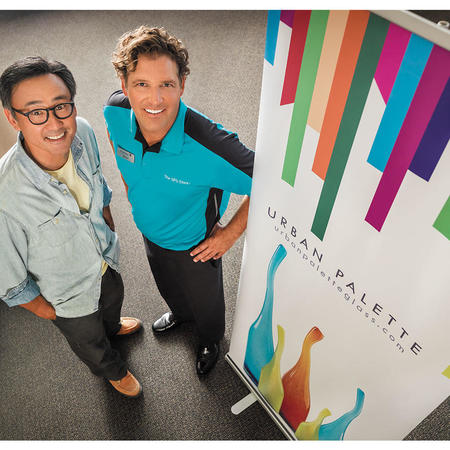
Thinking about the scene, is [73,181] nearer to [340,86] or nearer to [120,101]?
[120,101]

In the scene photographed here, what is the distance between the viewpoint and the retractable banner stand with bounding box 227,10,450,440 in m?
0.81

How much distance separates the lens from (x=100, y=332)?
6.46 feet

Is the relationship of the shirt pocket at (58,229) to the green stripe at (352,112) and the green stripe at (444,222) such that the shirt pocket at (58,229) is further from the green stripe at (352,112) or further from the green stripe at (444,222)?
the green stripe at (444,222)

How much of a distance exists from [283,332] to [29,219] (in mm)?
1045

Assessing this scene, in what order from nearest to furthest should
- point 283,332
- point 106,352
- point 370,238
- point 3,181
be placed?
point 370,238, point 3,181, point 283,332, point 106,352

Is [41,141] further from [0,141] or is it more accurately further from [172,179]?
[0,141]

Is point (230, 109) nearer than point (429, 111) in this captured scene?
No

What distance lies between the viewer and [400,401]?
131cm

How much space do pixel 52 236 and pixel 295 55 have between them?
1.06 meters

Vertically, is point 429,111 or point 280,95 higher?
point 429,111

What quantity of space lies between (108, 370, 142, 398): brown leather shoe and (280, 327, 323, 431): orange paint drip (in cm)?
79

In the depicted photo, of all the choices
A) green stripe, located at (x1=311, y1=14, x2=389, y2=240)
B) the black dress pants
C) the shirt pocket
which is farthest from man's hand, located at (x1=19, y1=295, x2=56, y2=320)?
green stripe, located at (x1=311, y1=14, x2=389, y2=240)

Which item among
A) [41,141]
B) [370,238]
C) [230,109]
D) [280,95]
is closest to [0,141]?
[41,141]

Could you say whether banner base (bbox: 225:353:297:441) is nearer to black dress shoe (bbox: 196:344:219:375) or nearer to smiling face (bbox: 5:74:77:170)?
black dress shoe (bbox: 196:344:219:375)
